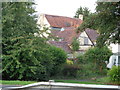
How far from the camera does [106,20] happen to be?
998cm

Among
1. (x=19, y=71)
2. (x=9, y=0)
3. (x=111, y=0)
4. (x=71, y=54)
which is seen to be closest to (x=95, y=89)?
(x=111, y=0)

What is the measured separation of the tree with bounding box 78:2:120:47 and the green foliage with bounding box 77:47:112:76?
7.09 metres

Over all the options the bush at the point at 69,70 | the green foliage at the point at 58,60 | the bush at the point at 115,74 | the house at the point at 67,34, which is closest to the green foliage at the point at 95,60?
the bush at the point at 69,70

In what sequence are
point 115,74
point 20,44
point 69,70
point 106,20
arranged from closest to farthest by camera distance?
point 106,20, point 20,44, point 115,74, point 69,70

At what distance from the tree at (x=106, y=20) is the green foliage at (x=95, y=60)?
23.2 feet

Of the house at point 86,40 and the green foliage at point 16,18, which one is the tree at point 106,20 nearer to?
the green foliage at point 16,18

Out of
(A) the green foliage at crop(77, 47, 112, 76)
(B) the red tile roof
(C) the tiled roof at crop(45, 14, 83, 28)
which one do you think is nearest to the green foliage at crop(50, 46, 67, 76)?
(A) the green foliage at crop(77, 47, 112, 76)

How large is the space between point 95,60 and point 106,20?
8.30m

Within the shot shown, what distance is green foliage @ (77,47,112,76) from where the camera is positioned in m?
17.4

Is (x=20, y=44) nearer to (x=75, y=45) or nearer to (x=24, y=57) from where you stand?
(x=24, y=57)

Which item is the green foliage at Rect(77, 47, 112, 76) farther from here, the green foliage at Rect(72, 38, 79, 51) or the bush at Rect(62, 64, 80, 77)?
the green foliage at Rect(72, 38, 79, 51)

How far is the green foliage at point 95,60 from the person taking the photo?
17405mm

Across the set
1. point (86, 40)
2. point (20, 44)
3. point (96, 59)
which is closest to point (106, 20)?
point (20, 44)

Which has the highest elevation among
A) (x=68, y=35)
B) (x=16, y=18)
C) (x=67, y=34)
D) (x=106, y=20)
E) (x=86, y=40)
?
(x=16, y=18)
